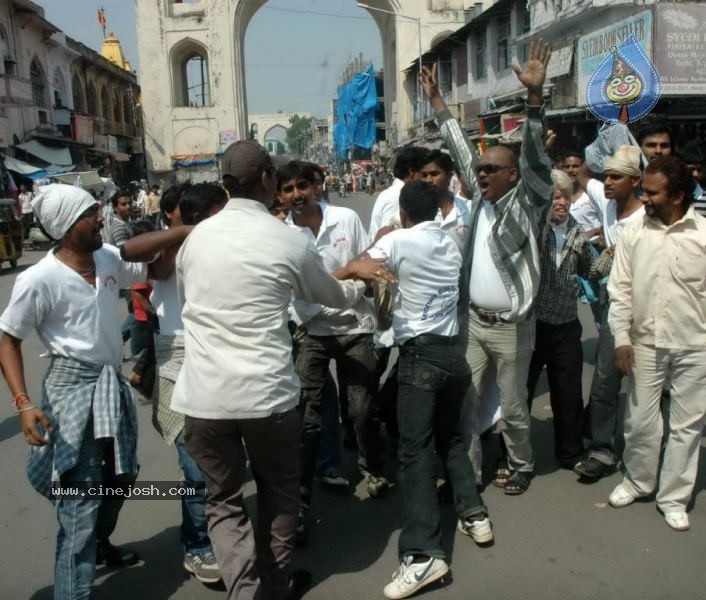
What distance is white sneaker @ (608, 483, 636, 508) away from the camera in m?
3.57

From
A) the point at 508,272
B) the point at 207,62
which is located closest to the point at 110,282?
the point at 508,272

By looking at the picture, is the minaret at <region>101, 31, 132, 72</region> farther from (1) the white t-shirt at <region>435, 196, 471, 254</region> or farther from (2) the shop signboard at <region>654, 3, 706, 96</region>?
(1) the white t-shirt at <region>435, 196, 471, 254</region>

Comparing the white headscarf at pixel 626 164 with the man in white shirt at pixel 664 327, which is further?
the white headscarf at pixel 626 164

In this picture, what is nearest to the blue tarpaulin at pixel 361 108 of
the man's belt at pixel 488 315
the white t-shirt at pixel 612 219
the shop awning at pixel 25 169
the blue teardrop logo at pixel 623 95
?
the shop awning at pixel 25 169

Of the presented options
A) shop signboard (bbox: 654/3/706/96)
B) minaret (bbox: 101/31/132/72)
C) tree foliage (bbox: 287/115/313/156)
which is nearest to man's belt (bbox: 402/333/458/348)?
shop signboard (bbox: 654/3/706/96)

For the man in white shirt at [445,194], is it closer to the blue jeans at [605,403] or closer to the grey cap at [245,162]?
the blue jeans at [605,403]

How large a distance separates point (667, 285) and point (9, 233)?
49.0ft

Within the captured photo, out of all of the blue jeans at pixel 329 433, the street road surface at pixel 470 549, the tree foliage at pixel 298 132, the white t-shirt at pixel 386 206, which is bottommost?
the street road surface at pixel 470 549

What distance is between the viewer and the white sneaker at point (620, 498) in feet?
11.7

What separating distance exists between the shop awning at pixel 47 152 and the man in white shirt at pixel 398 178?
25052 millimetres

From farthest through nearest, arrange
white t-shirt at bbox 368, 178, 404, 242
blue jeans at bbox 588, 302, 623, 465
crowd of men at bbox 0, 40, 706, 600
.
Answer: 1. white t-shirt at bbox 368, 178, 404, 242
2. blue jeans at bbox 588, 302, 623, 465
3. crowd of men at bbox 0, 40, 706, 600

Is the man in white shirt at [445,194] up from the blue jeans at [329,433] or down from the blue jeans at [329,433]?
up

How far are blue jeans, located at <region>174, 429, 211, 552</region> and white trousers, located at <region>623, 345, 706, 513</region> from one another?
2.17 meters

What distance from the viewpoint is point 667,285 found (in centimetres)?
331
